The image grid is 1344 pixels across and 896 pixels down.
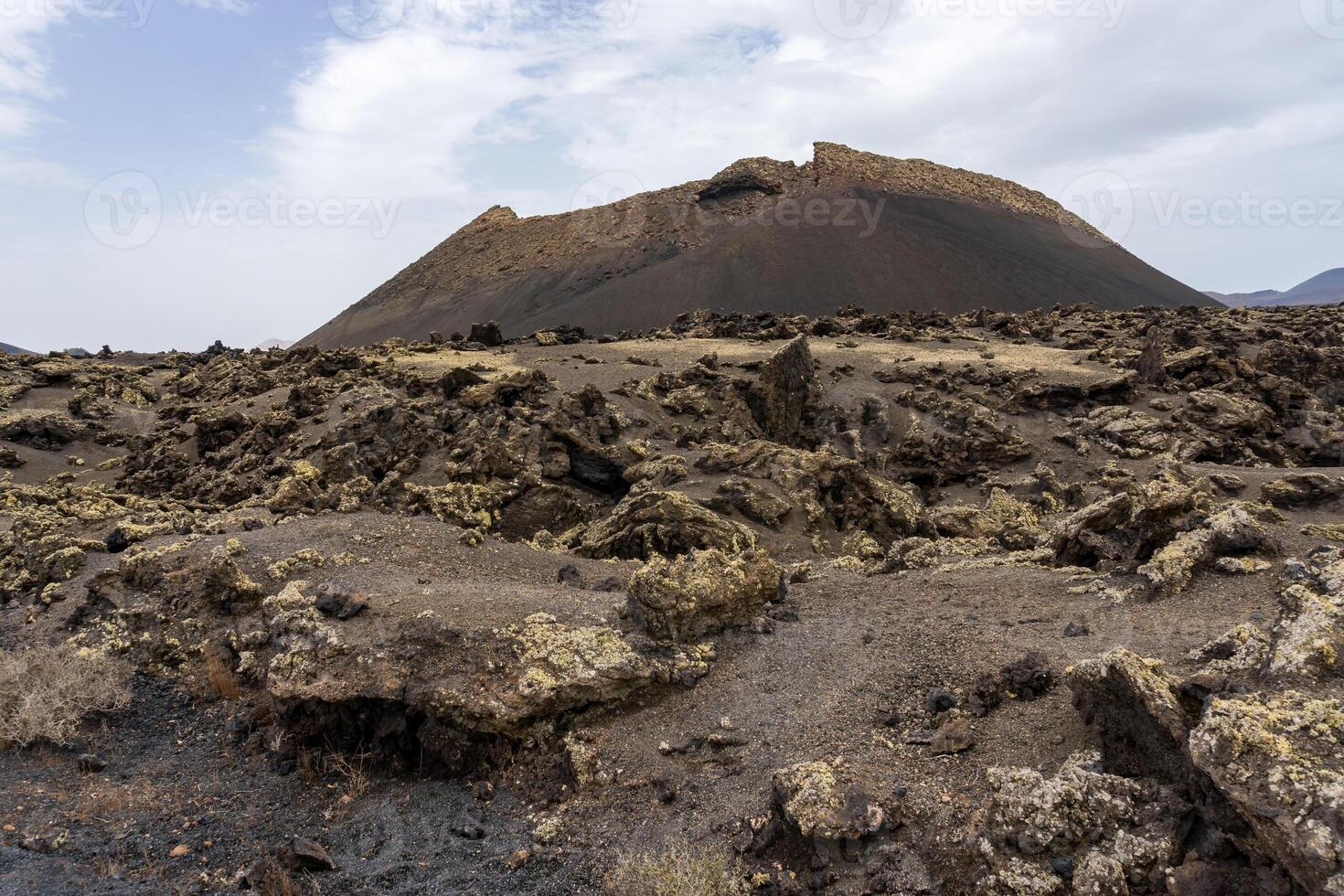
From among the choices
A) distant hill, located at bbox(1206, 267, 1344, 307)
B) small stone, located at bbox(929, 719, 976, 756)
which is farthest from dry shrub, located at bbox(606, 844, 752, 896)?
distant hill, located at bbox(1206, 267, 1344, 307)

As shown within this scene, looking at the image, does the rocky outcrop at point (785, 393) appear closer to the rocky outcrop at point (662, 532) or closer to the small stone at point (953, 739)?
the rocky outcrop at point (662, 532)

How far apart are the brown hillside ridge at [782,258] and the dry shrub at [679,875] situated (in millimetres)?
31883

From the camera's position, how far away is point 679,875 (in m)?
4.38

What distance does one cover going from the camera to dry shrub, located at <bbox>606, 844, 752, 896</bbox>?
14.1 ft

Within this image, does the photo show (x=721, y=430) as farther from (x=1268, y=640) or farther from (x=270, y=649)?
(x=1268, y=640)

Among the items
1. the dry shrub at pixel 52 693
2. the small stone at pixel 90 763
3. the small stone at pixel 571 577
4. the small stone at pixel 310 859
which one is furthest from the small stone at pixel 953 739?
the dry shrub at pixel 52 693

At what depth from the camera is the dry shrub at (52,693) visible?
6.30 meters

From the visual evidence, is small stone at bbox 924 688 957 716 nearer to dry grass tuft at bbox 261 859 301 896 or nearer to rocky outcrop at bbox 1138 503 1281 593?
rocky outcrop at bbox 1138 503 1281 593

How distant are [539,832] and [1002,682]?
3100 mm

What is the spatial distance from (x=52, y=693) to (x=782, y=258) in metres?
36.7

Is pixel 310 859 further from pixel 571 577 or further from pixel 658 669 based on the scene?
pixel 571 577

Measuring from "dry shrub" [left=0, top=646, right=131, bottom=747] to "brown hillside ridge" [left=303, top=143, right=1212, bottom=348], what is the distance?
29.3 m

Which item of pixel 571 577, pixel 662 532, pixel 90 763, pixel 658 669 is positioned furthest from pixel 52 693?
pixel 662 532

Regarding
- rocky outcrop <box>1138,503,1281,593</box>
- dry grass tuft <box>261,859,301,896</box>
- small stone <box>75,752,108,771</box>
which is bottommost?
dry grass tuft <box>261,859,301,896</box>
